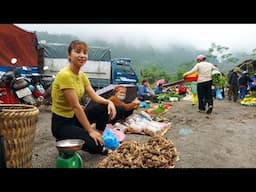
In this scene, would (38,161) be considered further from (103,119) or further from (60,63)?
(60,63)

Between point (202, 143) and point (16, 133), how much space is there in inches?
90.6

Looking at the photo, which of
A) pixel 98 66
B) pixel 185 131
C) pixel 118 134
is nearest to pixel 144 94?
pixel 98 66

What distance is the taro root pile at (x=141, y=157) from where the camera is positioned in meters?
2.48

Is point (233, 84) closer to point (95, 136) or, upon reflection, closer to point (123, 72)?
point (123, 72)

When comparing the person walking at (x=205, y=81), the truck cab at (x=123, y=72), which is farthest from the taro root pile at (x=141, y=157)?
the truck cab at (x=123, y=72)

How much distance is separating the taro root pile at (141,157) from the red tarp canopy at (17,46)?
6763 mm

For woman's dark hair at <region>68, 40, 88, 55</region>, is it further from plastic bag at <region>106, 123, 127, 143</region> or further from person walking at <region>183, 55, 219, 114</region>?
person walking at <region>183, 55, 219, 114</region>

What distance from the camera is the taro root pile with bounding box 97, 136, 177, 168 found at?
2482 millimetres

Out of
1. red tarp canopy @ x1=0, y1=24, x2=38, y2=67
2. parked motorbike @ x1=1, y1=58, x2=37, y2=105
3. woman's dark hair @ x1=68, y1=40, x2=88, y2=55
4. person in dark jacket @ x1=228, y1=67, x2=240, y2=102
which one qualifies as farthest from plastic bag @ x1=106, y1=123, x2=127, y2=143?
person in dark jacket @ x1=228, y1=67, x2=240, y2=102

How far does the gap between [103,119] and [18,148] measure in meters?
1.08

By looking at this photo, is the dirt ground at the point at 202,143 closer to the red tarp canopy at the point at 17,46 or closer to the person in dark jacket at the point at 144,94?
the person in dark jacket at the point at 144,94

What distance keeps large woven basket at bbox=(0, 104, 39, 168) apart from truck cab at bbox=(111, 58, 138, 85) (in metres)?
9.27

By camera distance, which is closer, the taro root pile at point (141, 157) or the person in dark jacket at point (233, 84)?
the taro root pile at point (141, 157)
